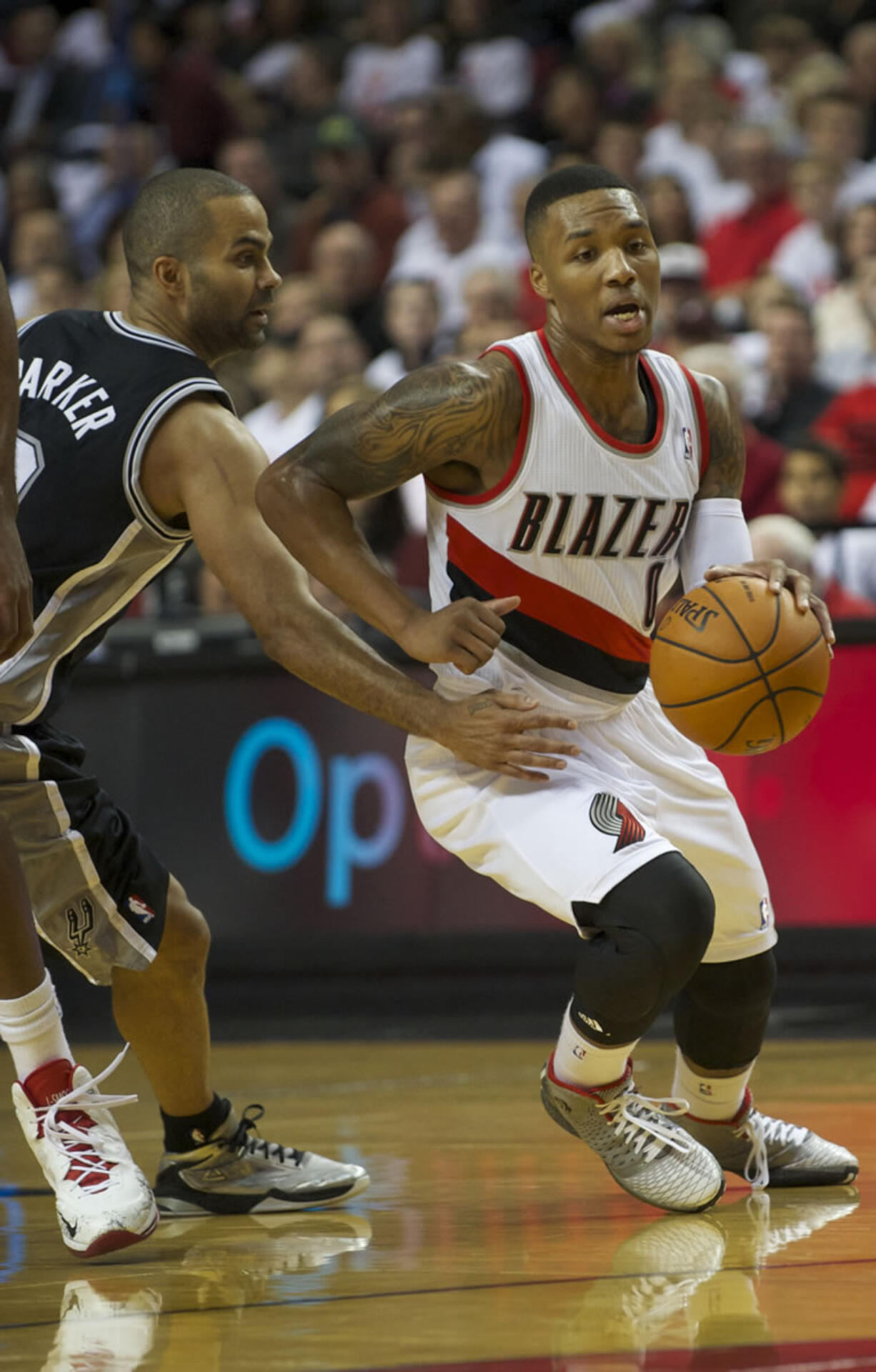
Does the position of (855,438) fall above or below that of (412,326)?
below

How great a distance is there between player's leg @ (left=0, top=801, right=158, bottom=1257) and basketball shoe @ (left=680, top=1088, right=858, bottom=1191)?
1.31 m

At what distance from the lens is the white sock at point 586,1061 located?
13.5ft

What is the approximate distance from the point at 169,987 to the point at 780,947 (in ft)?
13.1

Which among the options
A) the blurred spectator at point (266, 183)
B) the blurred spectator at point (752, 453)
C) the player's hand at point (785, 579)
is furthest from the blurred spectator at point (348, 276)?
the player's hand at point (785, 579)

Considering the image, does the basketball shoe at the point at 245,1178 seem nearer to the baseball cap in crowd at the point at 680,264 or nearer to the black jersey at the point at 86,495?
the black jersey at the point at 86,495

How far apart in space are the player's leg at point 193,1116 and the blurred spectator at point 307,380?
588 centimetres

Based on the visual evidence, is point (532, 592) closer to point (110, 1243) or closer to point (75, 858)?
point (75, 858)

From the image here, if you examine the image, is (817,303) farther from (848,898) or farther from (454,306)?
(848,898)

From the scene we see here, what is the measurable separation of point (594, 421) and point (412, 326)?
20.9 feet

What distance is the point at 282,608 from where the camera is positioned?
168 inches

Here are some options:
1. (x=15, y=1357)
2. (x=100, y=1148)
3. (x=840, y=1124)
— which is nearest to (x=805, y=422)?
(x=840, y=1124)

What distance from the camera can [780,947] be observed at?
8.02m

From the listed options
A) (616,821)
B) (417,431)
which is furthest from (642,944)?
(417,431)

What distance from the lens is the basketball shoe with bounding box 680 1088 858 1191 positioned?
4.55 meters
